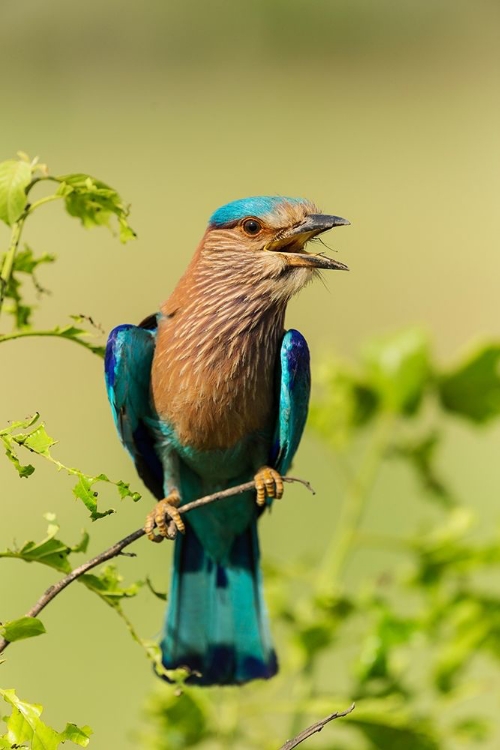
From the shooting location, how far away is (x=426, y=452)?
10.8 ft

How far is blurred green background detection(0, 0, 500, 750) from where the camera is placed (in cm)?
677

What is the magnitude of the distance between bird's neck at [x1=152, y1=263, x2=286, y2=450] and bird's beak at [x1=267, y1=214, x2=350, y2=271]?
0.34 ft

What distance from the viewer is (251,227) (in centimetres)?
290

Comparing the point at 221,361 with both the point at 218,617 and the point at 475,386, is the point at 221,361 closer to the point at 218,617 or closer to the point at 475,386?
the point at 218,617

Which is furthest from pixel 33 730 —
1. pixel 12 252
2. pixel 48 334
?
pixel 12 252

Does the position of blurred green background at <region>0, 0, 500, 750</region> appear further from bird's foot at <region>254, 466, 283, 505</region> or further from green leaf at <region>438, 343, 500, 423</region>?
green leaf at <region>438, 343, 500, 423</region>

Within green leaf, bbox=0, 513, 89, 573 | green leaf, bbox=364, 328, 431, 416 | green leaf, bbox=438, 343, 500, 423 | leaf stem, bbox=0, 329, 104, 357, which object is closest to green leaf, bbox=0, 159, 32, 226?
leaf stem, bbox=0, 329, 104, 357

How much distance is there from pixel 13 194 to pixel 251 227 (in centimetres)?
92

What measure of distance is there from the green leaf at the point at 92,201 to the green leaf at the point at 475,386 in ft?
4.10

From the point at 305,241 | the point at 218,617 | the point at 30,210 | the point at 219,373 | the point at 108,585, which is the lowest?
the point at 218,617

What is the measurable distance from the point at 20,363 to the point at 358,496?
14.7 ft

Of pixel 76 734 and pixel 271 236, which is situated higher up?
pixel 271 236

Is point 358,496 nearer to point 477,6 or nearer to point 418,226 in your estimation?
point 418,226

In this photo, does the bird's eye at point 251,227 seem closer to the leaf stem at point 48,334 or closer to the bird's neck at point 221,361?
the bird's neck at point 221,361
